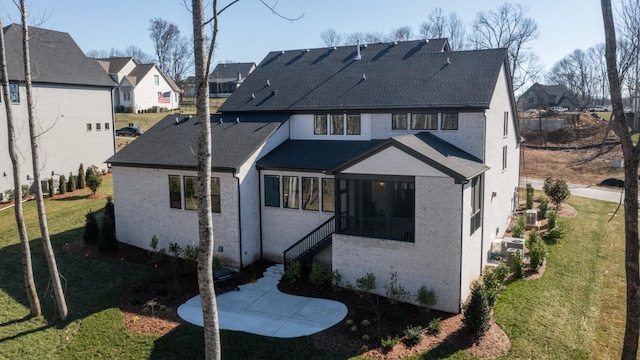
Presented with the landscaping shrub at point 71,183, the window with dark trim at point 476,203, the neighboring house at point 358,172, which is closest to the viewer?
the neighboring house at point 358,172

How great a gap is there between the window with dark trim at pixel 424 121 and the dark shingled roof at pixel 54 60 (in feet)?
69.5

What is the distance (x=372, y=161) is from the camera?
49.4 feet

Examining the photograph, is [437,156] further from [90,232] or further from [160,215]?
[90,232]

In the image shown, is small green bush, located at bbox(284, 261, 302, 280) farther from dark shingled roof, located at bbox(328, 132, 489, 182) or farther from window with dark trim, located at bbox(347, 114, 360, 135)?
window with dark trim, located at bbox(347, 114, 360, 135)

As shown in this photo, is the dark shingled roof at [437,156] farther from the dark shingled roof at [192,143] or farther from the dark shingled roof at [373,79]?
the dark shingled roof at [192,143]

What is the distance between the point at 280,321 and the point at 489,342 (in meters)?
5.70

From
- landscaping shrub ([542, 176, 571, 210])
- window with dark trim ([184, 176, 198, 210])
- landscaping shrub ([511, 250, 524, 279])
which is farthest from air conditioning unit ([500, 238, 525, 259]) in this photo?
window with dark trim ([184, 176, 198, 210])

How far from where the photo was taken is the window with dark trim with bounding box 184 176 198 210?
61.0ft

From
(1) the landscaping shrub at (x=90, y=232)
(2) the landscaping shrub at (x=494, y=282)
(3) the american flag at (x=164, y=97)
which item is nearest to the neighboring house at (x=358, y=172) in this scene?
(2) the landscaping shrub at (x=494, y=282)

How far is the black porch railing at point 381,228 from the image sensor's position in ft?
49.6

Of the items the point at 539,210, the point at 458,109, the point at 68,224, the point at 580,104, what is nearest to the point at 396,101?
the point at 458,109

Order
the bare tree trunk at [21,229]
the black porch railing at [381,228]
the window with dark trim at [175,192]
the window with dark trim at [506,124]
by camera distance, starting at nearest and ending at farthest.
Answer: the bare tree trunk at [21,229], the black porch railing at [381,228], the window with dark trim at [175,192], the window with dark trim at [506,124]

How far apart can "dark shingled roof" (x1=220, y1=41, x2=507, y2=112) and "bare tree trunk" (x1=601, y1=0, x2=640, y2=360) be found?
7214 millimetres

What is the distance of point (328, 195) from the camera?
1764 centimetres
